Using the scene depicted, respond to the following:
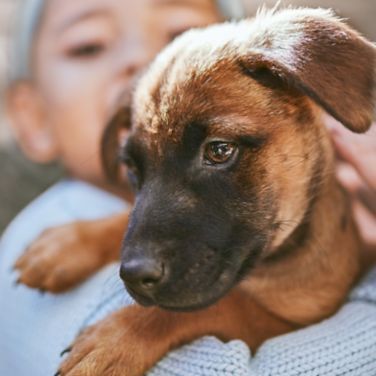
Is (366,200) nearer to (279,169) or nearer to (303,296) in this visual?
(303,296)

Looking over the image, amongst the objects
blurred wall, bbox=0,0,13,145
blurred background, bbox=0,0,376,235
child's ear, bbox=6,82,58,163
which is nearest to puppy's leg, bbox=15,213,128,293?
child's ear, bbox=6,82,58,163

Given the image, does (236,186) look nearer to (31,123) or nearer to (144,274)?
(144,274)

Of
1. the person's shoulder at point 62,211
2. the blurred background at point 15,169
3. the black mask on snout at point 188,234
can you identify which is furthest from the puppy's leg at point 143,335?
the blurred background at point 15,169

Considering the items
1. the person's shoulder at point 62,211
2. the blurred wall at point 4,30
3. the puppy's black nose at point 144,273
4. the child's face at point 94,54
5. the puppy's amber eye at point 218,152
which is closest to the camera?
the puppy's black nose at point 144,273

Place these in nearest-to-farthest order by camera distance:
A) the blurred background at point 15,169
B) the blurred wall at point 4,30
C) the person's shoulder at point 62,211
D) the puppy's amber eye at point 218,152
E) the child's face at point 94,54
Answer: the puppy's amber eye at point 218,152, the person's shoulder at point 62,211, the child's face at point 94,54, the blurred background at point 15,169, the blurred wall at point 4,30

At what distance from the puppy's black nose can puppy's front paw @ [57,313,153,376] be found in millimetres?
286

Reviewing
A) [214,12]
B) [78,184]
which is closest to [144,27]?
[214,12]

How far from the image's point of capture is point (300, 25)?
2033 mm

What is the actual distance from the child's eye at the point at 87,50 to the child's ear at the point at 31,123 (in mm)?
392

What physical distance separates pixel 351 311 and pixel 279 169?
582mm

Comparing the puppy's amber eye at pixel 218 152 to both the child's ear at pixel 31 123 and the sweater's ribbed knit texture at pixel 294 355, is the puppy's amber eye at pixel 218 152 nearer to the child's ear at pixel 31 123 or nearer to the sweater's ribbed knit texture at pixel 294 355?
the sweater's ribbed knit texture at pixel 294 355

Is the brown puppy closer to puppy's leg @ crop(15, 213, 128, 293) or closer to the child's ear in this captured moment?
puppy's leg @ crop(15, 213, 128, 293)

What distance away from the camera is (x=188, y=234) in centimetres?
184

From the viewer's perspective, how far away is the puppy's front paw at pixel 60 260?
243 cm
